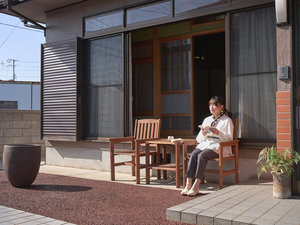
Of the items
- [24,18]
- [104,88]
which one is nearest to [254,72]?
[104,88]

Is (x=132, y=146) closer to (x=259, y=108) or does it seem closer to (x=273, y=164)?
(x=259, y=108)

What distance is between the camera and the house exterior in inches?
187

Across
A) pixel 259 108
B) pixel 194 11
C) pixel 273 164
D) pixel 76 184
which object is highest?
pixel 194 11

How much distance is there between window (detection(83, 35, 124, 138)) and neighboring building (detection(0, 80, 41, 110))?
343cm

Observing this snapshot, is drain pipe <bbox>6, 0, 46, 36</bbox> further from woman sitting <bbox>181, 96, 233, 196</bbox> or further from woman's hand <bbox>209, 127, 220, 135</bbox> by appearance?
woman's hand <bbox>209, 127, 220, 135</bbox>

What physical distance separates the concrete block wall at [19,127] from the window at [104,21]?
3.38 meters

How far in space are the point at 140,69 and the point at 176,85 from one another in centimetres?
118

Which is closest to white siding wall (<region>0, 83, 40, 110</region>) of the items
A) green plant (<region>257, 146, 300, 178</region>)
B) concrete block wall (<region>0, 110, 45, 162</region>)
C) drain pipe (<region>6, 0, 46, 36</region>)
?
concrete block wall (<region>0, 110, 45, 162</region>)

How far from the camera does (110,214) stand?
3457 mm

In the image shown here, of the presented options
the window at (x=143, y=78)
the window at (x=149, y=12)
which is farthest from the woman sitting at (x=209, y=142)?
the window at (x=143, y=78)

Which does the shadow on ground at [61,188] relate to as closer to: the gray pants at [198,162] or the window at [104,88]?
the gray pants at [198,162]

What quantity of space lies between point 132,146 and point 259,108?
6.91ft

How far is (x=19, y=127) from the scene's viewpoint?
29.7 feet

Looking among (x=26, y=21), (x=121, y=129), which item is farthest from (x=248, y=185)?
(x=26, y=21)
